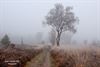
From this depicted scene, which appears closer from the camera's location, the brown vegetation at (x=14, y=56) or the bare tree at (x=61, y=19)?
the brown vegetation at (x=14, y=56)

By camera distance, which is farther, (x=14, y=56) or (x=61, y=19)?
(x=61, y=19)

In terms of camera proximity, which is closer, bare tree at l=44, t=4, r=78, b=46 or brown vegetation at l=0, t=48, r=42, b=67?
brown vegetation at l=0, t=48, r=42, b=67

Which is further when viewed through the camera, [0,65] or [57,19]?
[57,19]

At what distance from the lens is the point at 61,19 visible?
50.9m

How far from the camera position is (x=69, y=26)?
5053 cm

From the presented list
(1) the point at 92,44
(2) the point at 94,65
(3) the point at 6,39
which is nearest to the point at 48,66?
(1) the point at 92,44

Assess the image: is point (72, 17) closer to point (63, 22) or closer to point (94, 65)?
point (63, 22)

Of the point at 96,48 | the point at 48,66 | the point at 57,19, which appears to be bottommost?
the point at 48,66

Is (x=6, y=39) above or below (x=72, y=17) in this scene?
below

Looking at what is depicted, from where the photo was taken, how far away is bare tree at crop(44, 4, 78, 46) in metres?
50.3

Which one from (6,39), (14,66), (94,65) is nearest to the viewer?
(94,65)

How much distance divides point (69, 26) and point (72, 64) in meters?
36.7

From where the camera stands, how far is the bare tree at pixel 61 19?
50344 millimetres

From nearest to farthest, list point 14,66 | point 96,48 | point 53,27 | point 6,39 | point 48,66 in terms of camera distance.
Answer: point 14,66
point 96,48
point 48,66
point 6,39
point 53,27
